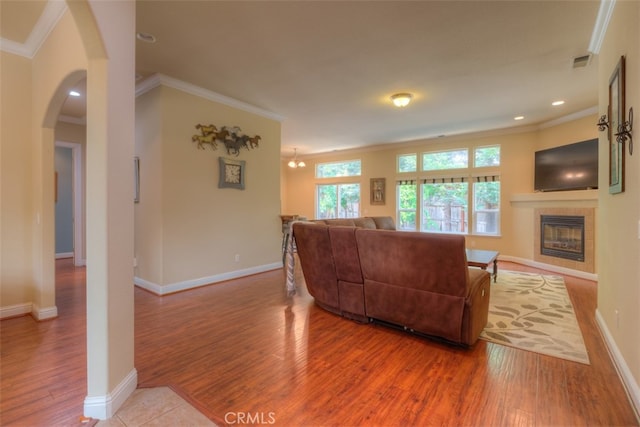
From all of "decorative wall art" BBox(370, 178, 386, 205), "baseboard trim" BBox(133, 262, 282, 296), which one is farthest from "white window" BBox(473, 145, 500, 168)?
"baseboard trim" BBox(133, 262, 282, 296)

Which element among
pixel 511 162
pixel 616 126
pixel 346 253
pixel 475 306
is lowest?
pixel 475 306

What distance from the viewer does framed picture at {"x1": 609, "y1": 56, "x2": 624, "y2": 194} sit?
202 centimetres

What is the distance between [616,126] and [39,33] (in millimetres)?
4926

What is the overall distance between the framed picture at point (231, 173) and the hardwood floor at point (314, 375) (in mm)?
2079

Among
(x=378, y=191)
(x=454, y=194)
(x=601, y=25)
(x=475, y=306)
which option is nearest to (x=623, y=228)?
(x=475, y=306)

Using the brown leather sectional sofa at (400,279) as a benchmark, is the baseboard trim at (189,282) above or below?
below

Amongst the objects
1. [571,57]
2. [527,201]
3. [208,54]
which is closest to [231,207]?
[208,54]

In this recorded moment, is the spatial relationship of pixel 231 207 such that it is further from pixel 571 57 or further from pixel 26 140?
pixel 571 57

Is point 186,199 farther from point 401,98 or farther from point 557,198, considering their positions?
point 557,198

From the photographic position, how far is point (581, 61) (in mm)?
3184

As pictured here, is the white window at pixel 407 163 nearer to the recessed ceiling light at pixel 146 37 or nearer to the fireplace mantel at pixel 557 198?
the fireplace mantel at pixel 557 198

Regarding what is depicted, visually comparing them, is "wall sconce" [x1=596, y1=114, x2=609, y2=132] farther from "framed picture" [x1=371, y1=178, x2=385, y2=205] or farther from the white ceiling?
"framed picture" [x1=371, y1=178, x2=385, y2=205]

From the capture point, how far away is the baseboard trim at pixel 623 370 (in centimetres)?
169

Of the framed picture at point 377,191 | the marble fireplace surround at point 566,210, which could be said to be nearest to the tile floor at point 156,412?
the marble fireplace surround at point 566,210
